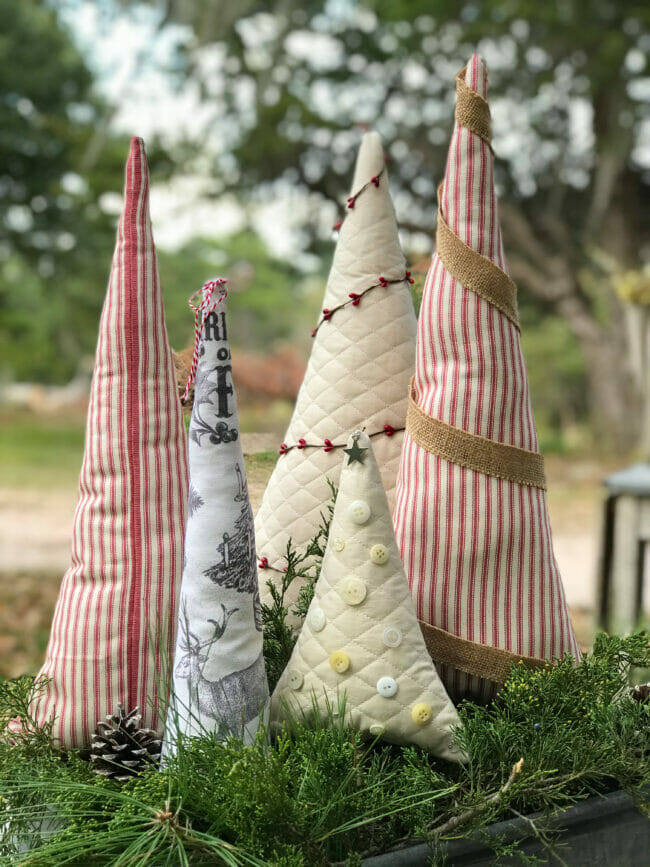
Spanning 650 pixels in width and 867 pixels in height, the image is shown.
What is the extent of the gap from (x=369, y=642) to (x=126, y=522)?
228 millimetres

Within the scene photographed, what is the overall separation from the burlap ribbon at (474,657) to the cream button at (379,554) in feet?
0.36

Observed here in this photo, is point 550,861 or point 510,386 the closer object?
point 550,861

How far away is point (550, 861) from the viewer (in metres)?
0.67

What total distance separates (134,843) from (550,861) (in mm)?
321

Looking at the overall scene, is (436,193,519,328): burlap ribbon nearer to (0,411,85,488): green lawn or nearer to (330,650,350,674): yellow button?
(330,650,350,674): yellow button

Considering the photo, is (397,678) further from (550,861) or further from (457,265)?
(457,265)

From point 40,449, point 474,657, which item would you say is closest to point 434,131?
point 40,449

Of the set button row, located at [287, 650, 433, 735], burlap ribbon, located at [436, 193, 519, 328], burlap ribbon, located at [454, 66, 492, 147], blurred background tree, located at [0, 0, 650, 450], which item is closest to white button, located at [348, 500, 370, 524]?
button row, located at [287, 650, 433, 735]

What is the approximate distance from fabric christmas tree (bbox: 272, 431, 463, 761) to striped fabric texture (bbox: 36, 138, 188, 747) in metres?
0.14

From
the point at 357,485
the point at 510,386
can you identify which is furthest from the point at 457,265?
the point at 357,485

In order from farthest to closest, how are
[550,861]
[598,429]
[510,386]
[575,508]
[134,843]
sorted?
[598,429] < [575,508] < [510,386] < [550,861] < [134,843]

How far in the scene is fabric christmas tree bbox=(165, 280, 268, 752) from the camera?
666 mm

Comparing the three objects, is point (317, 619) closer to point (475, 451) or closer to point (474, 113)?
point (475, 451)

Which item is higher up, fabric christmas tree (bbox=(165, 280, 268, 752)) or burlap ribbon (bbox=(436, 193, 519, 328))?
burlap ribbon (bbox=(436, 193, 519, 328))
